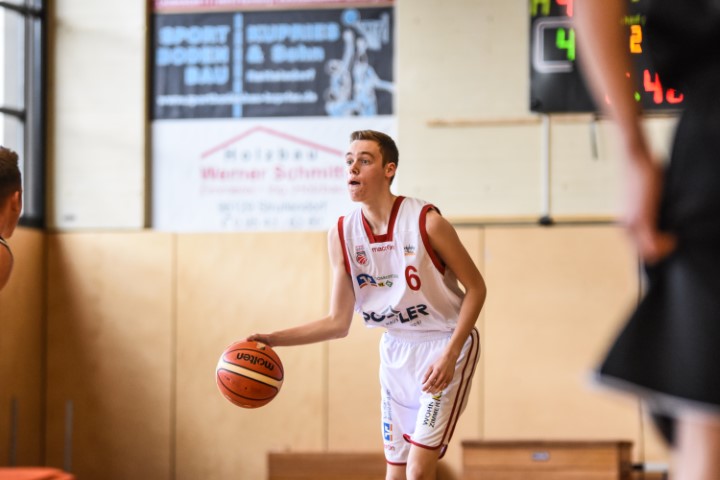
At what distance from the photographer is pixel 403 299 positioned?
4.43m

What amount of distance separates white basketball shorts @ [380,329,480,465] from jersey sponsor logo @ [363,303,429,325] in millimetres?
79

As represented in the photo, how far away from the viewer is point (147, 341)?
7941 millimetres

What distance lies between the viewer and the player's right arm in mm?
4504

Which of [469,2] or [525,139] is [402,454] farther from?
[469,2]

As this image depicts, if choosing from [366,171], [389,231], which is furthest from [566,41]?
[389,231]

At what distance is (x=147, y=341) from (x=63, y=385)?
0.78 m

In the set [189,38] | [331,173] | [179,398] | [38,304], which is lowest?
[179,398]

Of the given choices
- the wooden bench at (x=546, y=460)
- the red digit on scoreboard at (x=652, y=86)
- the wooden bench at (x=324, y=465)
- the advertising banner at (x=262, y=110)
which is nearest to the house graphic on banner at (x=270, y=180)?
the advertising banner at (x=262, y=110)

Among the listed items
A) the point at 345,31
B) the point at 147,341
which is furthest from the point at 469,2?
the point at 147,341

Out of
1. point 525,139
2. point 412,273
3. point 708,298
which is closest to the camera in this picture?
point 708,298

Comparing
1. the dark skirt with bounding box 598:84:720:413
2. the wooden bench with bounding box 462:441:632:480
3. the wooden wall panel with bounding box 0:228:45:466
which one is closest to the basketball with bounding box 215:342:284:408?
the wooden bench with bounding box 462:441:632:480

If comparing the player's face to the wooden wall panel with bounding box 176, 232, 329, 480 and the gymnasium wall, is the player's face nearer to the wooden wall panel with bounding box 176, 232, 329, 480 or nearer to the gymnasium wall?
the gymnasium wall

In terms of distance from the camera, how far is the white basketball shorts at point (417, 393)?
4305mm

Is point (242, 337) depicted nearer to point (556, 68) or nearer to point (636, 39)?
point (556, 68)
